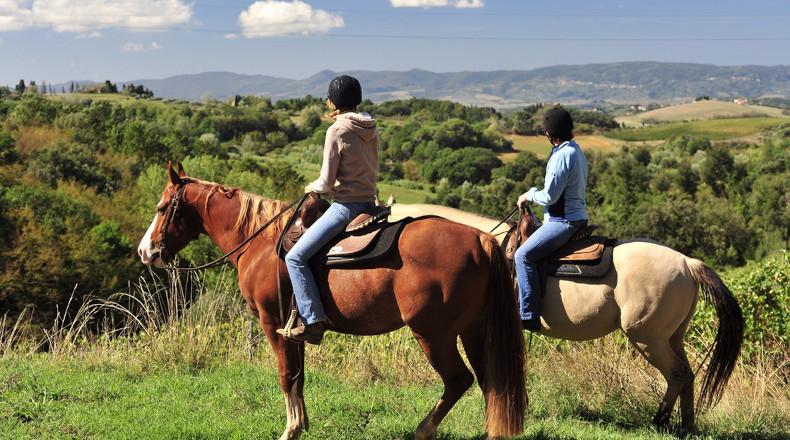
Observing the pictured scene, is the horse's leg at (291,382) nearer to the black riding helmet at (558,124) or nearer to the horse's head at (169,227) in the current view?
the horse's head at (169,227)

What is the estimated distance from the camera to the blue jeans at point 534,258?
17.6ft

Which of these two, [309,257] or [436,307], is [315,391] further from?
[436,307]

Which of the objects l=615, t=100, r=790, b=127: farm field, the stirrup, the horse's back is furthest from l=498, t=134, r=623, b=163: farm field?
the stirrup

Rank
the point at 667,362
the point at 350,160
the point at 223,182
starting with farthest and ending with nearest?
the point at 223,182, the point at 667,362, the point at 350,160

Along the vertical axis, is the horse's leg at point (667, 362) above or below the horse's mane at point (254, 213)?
below

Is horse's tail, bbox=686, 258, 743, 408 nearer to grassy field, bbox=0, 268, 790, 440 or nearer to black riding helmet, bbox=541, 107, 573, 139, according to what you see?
grassy field, bbox=0, 268, 790, 440

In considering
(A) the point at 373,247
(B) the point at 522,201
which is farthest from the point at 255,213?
(B) the point at 522,201

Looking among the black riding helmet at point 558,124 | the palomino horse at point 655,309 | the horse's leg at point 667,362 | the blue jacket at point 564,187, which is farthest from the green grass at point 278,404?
the black riding helmet at point 558,124

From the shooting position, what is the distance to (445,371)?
4613 millimetres

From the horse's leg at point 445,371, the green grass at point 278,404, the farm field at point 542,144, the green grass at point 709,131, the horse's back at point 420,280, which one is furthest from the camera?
the green grass at point 709,131

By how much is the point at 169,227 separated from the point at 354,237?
1806 mm

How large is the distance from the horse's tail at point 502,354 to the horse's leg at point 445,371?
21 cm

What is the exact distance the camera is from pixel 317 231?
4.71 m

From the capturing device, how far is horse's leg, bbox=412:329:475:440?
455cm
